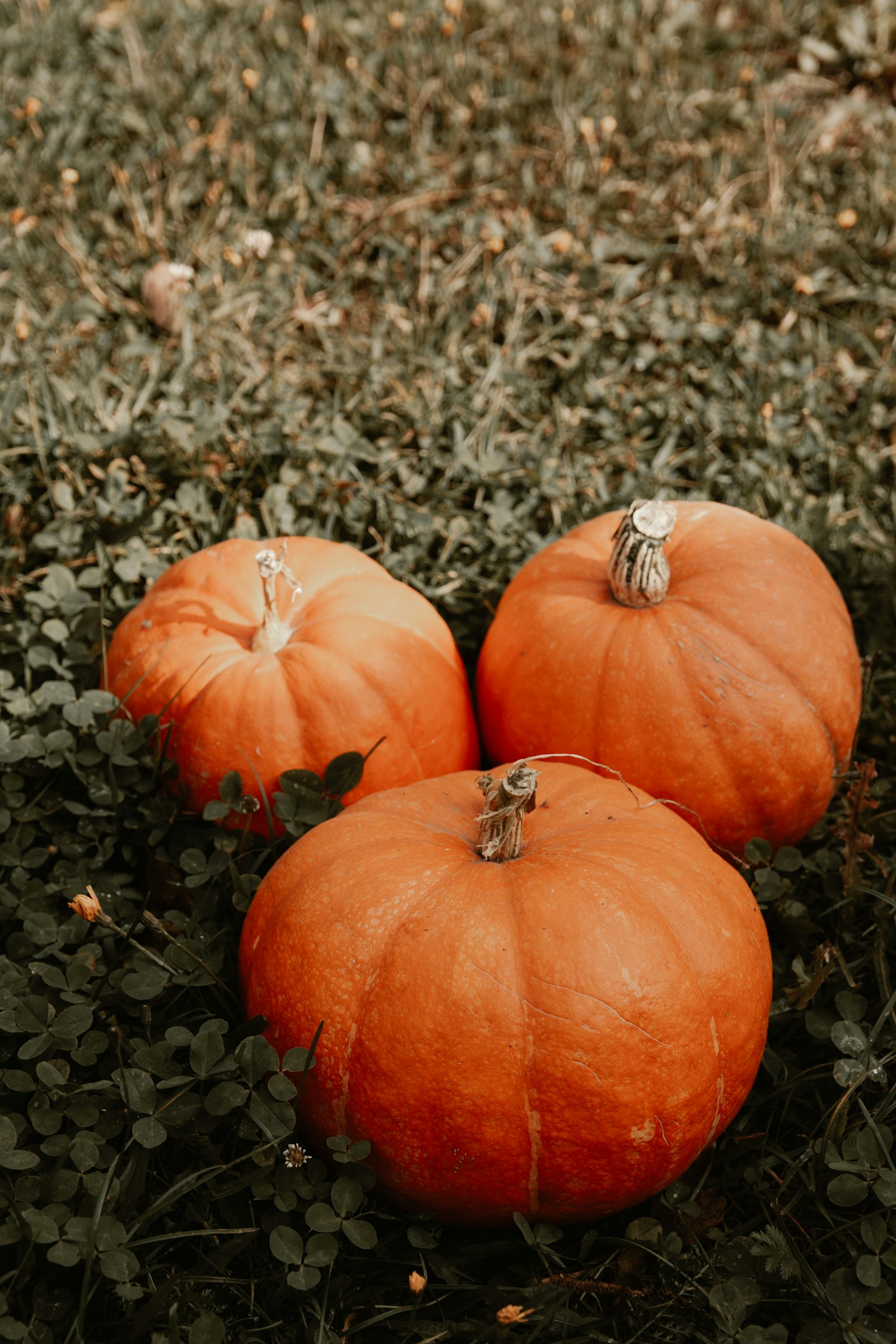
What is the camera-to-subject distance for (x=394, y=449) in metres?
4.02

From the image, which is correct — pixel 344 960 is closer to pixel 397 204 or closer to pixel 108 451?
pixel 108 451

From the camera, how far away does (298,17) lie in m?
5.70

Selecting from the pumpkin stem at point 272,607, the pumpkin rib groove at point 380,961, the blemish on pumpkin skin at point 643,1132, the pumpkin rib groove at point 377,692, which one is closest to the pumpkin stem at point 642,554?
the pumpkin rib groove at point 377,692

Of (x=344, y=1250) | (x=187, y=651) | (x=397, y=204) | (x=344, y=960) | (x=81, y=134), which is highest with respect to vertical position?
(x=81, y=134)

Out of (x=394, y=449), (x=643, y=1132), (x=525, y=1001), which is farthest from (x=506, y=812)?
(x=394, y=449)

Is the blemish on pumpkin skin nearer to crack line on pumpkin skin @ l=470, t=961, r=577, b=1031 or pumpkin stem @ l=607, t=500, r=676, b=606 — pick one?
crack line on pumpkin skin @ l=470, t=961, r=577, b=1031

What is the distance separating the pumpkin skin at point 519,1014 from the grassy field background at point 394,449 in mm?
126

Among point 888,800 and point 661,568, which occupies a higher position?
point 661,568

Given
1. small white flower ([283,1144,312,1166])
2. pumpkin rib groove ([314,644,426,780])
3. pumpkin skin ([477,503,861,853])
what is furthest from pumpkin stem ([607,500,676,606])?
small white flower ([283,1144,312,1166])

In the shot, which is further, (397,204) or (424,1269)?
(397,204)

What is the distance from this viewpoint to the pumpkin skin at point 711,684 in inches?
105

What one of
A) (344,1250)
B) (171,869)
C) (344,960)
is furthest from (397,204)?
(344,1250)

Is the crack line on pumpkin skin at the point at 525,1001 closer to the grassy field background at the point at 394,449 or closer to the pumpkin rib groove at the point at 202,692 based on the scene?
the grassy field background at the point at 394,449

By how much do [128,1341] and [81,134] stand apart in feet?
17.0
